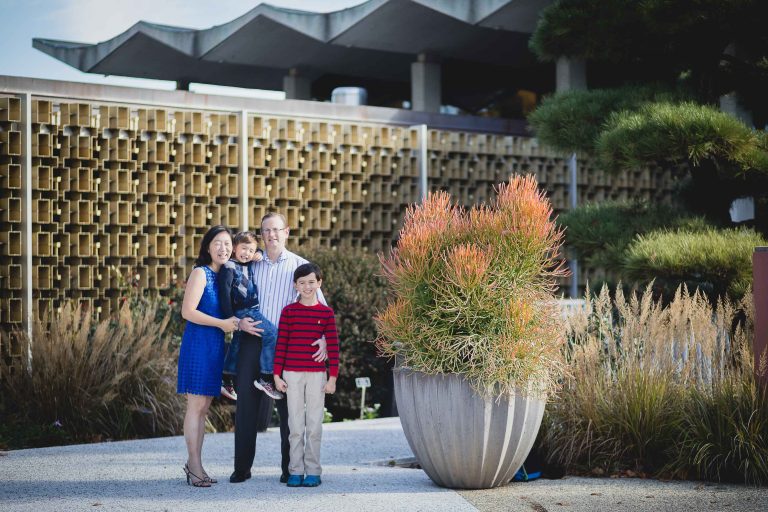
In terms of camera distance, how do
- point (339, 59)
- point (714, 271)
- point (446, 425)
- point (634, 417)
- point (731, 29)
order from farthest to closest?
point (339, 59)
point (731, 29)
point (714, 271)
point (634, 417)
point (446, 425)

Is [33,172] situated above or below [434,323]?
above

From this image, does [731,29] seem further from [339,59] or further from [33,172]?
[339,59]

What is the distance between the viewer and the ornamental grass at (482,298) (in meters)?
6.06

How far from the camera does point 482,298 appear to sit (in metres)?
6.09

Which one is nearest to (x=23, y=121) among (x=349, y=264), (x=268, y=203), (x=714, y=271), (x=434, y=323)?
(x=268, y=203)

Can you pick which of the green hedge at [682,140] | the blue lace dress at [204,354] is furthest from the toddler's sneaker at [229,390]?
the green hedge at [682,140]

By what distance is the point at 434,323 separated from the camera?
616 centimetres

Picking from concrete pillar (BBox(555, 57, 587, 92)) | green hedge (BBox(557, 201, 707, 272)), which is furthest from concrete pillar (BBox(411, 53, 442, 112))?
green hedge (BBox(557, 201, 707, 272))

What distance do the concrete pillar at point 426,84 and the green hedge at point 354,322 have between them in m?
9.41

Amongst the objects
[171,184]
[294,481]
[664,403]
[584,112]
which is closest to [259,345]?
[294,481]

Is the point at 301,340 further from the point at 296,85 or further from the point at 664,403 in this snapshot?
the point at 296,85

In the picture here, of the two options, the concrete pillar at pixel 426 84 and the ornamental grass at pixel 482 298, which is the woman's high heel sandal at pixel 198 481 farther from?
the concrete pillar at pixel 426 84

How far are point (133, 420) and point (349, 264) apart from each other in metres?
2.97

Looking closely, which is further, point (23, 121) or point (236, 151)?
point (236, 151)
